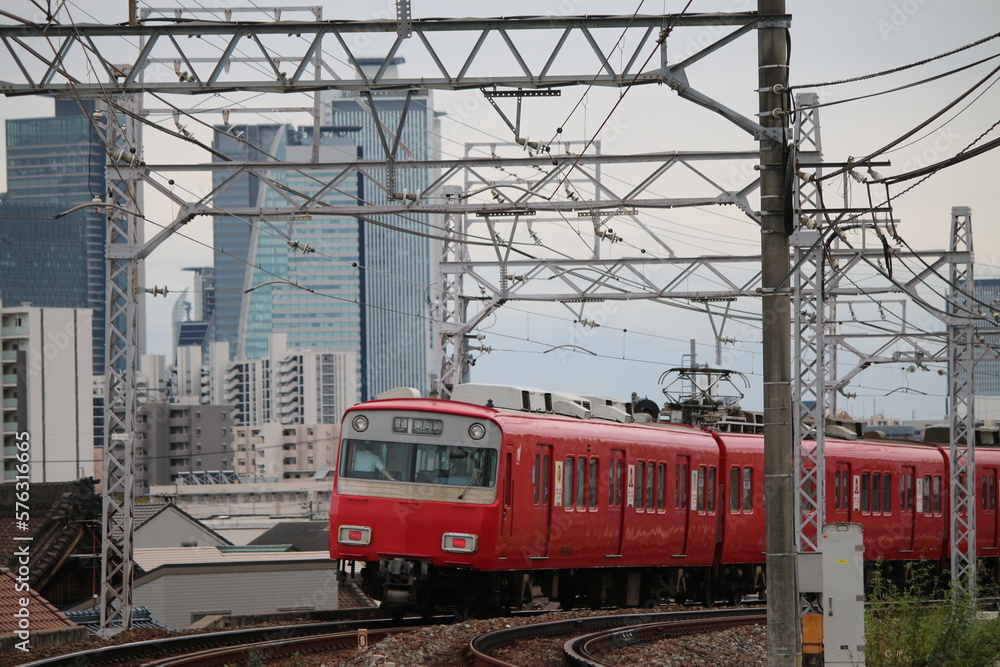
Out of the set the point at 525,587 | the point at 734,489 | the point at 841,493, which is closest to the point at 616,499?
the point at 525,587

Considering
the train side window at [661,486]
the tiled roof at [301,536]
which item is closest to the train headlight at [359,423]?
the train side window at [661,486]

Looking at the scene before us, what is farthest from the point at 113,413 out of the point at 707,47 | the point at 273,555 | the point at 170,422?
the point at 170,422

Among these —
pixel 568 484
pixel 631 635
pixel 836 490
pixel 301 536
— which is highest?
pixel 568 484

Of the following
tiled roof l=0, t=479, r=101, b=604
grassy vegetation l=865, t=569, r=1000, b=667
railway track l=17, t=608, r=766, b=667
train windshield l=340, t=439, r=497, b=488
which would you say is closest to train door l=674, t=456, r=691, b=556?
railway track l=17, t=608, r=766, b=667

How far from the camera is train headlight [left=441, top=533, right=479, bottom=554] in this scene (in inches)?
678

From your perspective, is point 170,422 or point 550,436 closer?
point 550,436

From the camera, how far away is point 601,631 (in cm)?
1733

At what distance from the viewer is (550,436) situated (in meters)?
18.7

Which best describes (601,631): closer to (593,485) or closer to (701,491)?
(593,485)

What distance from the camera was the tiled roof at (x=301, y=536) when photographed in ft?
191

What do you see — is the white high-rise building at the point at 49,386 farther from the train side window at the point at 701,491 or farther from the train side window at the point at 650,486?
the train side window at the point at 650,486

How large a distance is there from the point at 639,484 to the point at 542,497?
318cm

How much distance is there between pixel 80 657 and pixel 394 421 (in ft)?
18.3

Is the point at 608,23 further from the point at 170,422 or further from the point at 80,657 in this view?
the point at 170,422
